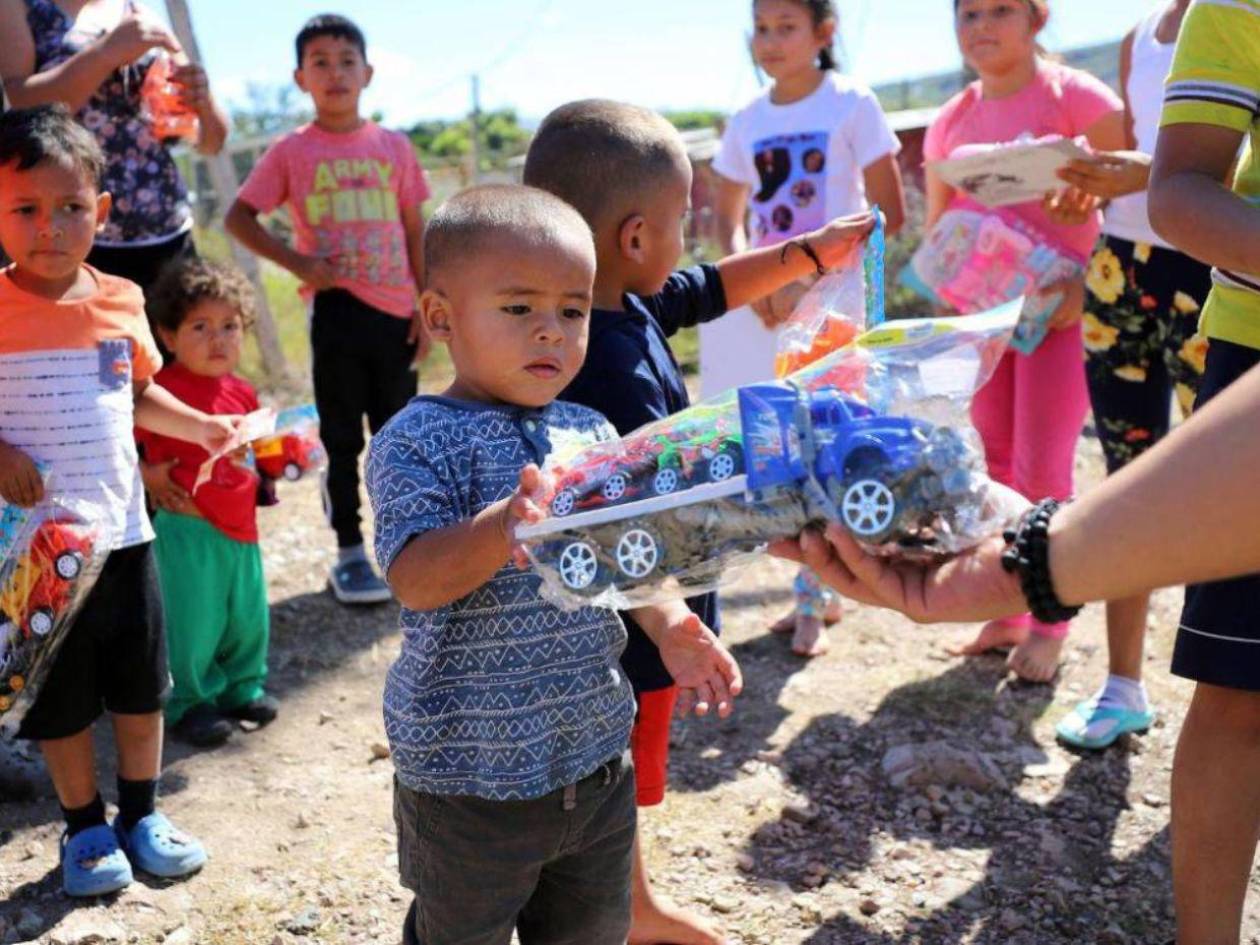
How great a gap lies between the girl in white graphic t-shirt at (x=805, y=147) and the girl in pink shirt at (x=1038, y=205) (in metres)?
0.25

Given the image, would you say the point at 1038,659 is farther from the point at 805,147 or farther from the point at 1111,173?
the point at 805,147

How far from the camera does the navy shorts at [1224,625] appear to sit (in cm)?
225

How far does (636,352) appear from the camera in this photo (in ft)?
7.77

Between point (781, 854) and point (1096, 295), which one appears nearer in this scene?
point (781, 854)

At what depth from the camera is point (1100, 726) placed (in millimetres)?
3617

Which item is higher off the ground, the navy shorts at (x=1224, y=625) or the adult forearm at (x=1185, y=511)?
the adult forearm at (x=1185, y=511)

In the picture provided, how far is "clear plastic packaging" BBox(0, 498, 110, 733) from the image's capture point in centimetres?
284

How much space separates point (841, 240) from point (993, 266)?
1.52m

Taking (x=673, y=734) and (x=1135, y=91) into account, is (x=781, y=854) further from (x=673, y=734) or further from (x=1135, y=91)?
(x=1135, y=91)

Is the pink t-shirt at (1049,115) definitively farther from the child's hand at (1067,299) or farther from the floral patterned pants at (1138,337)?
the floral patterned pants at (1138,337)

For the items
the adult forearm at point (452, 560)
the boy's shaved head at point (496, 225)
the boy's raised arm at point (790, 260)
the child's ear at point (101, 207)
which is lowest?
the adult forearm at point (452, 560)

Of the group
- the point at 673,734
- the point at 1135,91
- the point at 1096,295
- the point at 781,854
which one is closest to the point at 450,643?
the point at 781,854

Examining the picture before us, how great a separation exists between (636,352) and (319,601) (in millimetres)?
3026

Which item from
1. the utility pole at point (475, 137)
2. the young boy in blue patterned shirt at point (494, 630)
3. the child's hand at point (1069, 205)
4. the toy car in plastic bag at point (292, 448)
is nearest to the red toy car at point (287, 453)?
the toy car in plastic bag at point (292, 448)
